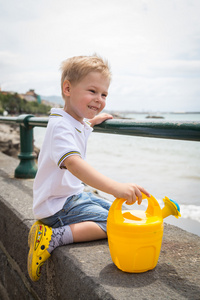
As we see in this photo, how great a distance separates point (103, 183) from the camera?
1.37 metres

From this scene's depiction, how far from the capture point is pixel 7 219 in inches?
87.0

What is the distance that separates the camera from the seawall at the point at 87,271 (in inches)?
46.5

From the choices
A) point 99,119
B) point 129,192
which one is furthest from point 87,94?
point 129,192

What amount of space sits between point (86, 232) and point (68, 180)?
0.32 metres

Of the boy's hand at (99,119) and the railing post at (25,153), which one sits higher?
the boy's hand at (99,119)

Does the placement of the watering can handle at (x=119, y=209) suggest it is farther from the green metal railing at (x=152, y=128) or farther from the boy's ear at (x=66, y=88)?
the boy's ear at (x=66, y=88)

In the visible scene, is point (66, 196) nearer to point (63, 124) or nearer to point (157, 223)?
point (63, 124)

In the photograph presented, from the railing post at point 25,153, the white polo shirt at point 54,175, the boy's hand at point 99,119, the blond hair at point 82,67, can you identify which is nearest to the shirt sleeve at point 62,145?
the white polo shirt at point 54,175

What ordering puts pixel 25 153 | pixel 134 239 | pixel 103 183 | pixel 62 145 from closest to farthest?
pixel 134 239, pixel 103 183, pixel 62 145, pixel 25 153

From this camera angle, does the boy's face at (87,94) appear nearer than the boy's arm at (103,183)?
No

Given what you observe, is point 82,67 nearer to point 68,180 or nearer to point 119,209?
point 68,180

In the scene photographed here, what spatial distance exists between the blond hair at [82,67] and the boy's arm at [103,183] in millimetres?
516

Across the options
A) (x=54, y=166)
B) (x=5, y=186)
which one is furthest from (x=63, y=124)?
(x=5, y=186)

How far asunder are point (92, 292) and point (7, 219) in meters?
1.21
